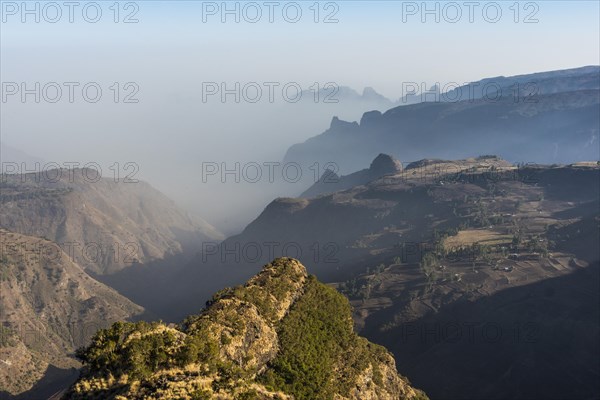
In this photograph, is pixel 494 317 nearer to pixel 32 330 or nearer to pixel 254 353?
pixel 254 353

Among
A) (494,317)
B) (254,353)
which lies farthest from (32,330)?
(494,317)

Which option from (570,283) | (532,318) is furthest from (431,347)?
(570,283)

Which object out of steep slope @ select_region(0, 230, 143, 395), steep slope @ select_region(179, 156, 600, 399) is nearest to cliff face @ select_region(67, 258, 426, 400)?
steep slope @ select_region(179, 156, 600, 399)

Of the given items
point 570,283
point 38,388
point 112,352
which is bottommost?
point 38,388

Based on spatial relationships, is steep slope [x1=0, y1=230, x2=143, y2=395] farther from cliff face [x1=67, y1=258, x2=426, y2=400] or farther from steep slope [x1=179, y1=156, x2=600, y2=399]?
cliff face [x1=67, y1=258, x2=426, y2=400]

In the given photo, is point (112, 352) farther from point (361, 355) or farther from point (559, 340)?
point (559, 340)

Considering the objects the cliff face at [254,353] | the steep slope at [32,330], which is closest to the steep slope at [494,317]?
the cliff face at [254,353]

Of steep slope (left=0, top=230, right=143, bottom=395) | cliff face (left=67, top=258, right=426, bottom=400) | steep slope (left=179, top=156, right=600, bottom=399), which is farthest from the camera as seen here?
steep slope (left=0, top=230, right=143, bottom=395)

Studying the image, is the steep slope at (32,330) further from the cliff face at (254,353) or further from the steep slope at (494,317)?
the cliff face at (254,353)

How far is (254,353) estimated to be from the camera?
5188 centimetres

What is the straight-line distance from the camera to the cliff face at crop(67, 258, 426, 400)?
37.0 meters

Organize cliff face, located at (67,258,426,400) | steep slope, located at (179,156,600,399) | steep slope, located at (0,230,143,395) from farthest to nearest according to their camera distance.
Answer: steep slope, located at (0,230,143,395), steep slope, located at (179,156,600,399), cliff face, located at (67,258,426,400)

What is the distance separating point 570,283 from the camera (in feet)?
541

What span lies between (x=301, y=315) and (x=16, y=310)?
165 meters
